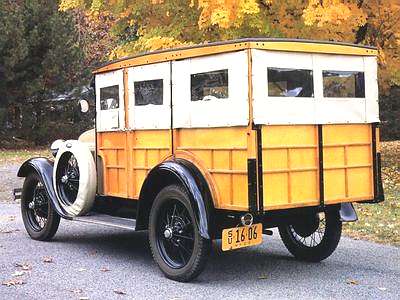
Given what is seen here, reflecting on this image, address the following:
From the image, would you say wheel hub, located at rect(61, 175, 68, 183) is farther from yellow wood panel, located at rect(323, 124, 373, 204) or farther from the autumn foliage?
the autumn foliage

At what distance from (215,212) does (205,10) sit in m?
5.96

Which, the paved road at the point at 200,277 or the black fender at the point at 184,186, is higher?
the black fender at the point at 184,186

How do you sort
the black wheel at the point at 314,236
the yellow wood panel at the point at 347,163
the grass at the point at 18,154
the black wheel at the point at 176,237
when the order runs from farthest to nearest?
1. the grass at the point at 18,154
2. the black wheel at the point at 314,236
3. the yellow wood panel at the point at 347,163
4. the black wheel at the point at 176,237

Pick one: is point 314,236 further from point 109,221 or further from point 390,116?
point 390,116

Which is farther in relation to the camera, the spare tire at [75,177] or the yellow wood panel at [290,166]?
the spare tire at [75,177]

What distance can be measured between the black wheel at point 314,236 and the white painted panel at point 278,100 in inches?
49.1

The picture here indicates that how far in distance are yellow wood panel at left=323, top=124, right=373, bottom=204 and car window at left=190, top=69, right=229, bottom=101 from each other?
3.36 feet

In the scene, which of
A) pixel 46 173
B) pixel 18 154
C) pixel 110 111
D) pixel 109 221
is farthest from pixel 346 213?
pixel 18 154

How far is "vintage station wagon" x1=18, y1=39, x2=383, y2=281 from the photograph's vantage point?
539 centimetres

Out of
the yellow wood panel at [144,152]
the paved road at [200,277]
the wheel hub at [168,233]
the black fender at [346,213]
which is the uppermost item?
the yellow wood panel at [144,152]

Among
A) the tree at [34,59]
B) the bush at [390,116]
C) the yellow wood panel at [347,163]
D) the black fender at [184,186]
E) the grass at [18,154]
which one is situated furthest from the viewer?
the bush at [390,116]

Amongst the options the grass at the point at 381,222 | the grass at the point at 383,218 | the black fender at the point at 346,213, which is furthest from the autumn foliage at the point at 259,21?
the black fender at the point at 346,213

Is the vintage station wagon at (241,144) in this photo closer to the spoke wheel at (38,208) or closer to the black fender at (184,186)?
the black fender at (184,186)

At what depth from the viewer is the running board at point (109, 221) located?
6395mm
